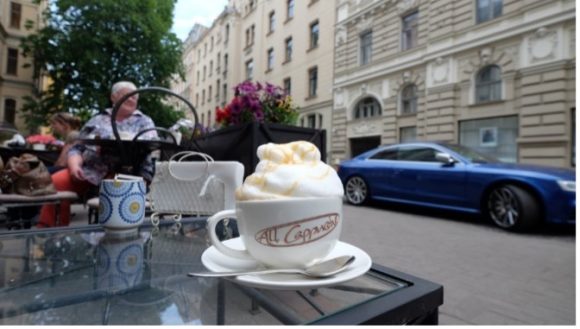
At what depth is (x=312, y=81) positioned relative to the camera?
17469 millimetres

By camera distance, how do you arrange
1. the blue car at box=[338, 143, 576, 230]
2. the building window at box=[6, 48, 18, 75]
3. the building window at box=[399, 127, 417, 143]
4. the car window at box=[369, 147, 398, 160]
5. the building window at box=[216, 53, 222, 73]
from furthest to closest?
the building window at box=[216, 53, 222, 73] → the building window at box=[6, 48, 18, 75] → the building window at box=[399, 127, 417, 143] → the car window at box=[369, 147, 398, 160] → the blue car at box=[338, 143, 576, 230]

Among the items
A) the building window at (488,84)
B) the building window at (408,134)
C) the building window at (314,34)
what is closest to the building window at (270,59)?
the building window at (314,34)

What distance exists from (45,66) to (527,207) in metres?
17.5

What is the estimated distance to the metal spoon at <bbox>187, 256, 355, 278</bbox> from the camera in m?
0.57

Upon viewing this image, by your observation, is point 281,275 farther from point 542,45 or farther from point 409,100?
point 409,100

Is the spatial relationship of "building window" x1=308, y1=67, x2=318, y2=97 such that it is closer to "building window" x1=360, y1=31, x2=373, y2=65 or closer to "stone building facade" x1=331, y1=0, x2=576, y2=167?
"stone building facade" x1=331, y1=0, x2=576, y2=167

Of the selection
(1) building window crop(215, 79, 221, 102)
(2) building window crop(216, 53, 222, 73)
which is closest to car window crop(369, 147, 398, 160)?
(1) building window crop(215, 79, 221, 102)

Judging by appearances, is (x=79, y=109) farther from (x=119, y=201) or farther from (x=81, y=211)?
(x=119, y=201)

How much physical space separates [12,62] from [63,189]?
28246mm

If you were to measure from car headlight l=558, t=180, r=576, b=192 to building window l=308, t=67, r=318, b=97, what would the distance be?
45.3ft

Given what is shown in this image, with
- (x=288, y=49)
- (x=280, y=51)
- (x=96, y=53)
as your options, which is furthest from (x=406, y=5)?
(x=96, y=53)

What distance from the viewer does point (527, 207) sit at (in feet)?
13.3

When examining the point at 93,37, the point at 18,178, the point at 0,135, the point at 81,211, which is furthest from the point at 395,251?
the point at 93,37

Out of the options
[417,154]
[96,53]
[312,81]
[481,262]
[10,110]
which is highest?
[312,81]
